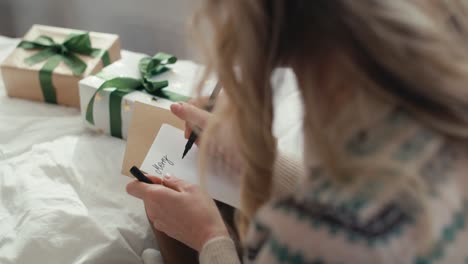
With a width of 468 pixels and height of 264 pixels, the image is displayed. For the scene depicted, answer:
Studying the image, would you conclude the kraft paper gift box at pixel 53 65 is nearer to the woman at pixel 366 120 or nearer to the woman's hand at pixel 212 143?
the woman's hand at pixel 212 143

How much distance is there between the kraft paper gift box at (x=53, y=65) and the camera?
90cm

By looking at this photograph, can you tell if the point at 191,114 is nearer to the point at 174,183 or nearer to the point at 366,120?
the point at 174,183

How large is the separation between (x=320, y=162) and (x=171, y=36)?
101 centimetres

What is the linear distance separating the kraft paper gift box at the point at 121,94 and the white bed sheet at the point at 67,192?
Answer: 1.1 inches

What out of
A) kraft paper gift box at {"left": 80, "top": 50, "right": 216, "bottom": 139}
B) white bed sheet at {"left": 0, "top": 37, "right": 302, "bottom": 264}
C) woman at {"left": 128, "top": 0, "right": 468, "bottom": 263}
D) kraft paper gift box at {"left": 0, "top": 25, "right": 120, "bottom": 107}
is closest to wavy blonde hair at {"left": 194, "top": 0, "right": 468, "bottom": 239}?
woman at {"left": 128, "top": 0, "right": 468, "bottom": 263}

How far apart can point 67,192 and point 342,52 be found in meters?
0.48

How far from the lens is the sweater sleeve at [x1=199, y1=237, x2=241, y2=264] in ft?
1.95

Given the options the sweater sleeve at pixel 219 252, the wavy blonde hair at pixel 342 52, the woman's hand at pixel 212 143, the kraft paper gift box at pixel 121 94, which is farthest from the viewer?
the kraft paper gift box at pixel 121 94

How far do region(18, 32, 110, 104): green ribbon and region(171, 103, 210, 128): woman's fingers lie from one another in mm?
244

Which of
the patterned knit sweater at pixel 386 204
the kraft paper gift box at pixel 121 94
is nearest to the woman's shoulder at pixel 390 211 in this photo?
the patterned knit sweater at pixel 386 204

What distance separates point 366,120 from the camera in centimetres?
37

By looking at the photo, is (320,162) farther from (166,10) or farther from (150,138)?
(166,10)

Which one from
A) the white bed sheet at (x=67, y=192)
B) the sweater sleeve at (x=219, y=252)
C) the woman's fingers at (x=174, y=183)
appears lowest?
the white bed sheet at (x=67, y=192)

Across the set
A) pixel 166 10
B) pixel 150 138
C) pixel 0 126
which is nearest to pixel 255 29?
pixel 150 138
